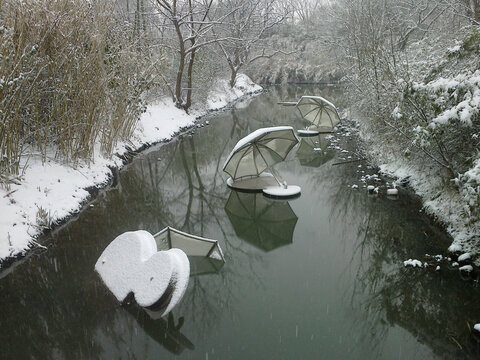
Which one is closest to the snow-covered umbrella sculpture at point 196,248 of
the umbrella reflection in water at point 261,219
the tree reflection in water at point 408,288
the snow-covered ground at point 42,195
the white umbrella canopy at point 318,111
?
the umbrella reflection in water at point 261,219

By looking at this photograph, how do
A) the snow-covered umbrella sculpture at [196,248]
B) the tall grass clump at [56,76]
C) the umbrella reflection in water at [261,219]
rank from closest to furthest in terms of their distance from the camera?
1. the snow-covered umbrella sculpture at [196,248]
2. the tall grass clump at [56,76]
3. the umbrella reflection in water at [261,219]

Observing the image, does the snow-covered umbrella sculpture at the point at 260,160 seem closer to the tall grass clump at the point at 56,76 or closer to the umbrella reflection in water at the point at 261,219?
the umbrella reflection in water at the point at 261,219

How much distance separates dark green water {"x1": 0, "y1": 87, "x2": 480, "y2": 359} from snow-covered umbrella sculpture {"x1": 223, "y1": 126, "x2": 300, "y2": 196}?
0.55 meters

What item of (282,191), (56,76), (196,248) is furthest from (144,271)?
(56,76)

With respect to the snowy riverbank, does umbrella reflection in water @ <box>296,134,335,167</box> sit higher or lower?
higher

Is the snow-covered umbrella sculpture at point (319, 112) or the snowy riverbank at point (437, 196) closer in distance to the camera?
the snowy riverbank at point (437, 196)

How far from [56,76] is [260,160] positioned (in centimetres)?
531

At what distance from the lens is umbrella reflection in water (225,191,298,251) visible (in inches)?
291

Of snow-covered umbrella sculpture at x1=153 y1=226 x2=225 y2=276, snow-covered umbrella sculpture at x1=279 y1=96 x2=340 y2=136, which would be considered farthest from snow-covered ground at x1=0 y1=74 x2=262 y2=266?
snow-covered umbrella sculpture at x1=279 y1=96 x2=340 y2=136

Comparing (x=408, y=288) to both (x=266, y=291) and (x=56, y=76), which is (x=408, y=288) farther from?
(x=56, y=76)

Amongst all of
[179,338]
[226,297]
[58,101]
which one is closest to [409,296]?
[226,297]

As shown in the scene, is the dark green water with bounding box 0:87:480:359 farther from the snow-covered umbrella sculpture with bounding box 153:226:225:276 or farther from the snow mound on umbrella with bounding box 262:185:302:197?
the snow mound on umbrella with bounding box 262:185:302:197

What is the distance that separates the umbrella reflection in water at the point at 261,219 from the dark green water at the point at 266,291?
38 millimetres

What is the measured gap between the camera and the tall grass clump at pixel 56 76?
651cm
